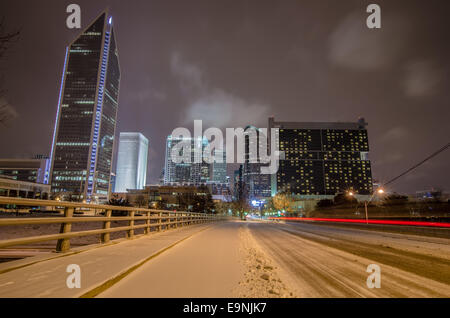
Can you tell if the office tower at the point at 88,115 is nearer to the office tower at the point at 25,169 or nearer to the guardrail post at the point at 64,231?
the office tower at the point at 25,169

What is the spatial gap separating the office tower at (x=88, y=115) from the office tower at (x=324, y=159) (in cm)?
13082

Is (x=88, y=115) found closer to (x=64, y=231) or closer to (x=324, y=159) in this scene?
(x=324, y=159)

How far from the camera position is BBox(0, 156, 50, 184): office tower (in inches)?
5576

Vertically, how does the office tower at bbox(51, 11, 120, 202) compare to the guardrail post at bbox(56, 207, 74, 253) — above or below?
above

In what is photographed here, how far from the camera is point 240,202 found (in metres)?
55.5

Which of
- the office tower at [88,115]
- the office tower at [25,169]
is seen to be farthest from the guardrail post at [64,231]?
the office tower at [25,169]

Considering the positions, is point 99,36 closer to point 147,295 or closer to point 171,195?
point 171,195

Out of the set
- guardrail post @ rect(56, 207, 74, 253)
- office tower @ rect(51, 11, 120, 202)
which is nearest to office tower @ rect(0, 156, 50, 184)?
office tower @ rect(51, 11, 120, 202)

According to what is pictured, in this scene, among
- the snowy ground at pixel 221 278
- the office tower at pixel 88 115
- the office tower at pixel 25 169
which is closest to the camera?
the snowy ground at pixel 221 278

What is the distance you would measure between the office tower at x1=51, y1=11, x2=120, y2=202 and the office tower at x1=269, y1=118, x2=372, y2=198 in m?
131

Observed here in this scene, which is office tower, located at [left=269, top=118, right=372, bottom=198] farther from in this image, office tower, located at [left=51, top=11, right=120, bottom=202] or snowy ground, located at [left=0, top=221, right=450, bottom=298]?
snowy ground, located at [left=0, top=221, right=450, bottom=298]

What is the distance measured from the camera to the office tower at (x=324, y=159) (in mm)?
164000

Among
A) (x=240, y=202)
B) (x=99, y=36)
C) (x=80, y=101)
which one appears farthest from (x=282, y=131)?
(x=99, y=36)

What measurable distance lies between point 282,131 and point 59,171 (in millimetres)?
159722
